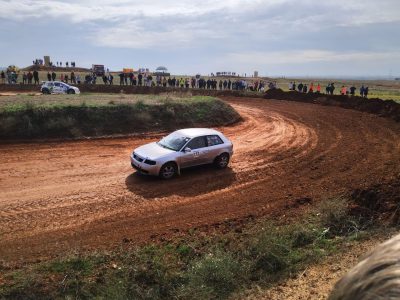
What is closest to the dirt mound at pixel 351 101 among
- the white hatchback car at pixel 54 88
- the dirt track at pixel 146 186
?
the dirt track at pixel 146 186

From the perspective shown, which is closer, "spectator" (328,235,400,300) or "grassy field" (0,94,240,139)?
"spectator" (328,235,400,300)

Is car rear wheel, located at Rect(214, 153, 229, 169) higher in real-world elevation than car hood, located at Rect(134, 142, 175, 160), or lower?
lower

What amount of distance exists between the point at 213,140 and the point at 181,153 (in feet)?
5.93

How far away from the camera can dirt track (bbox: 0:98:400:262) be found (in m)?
10.5

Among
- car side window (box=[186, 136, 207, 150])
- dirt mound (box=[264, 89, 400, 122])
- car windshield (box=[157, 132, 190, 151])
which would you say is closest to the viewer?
car windshield (box=[157, 132, 190, 151])

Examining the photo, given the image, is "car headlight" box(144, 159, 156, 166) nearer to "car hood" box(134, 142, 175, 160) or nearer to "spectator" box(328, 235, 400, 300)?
"car hood" box(134, 142, 175, 160)

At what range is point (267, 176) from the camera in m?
15.7

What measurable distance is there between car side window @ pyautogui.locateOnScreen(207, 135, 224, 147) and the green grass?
6.53 m

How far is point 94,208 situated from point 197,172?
5.28 meters

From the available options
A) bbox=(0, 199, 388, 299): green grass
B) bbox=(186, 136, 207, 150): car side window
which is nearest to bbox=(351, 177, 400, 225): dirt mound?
bbox=(0, 199, 388, 299): green grass

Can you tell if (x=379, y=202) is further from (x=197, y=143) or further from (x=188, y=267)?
(x=197, y=143)

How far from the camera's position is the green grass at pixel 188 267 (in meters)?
7.84

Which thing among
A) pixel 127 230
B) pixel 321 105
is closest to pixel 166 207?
pixel 127 230

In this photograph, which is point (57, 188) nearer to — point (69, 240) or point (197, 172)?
point (69, 240)
